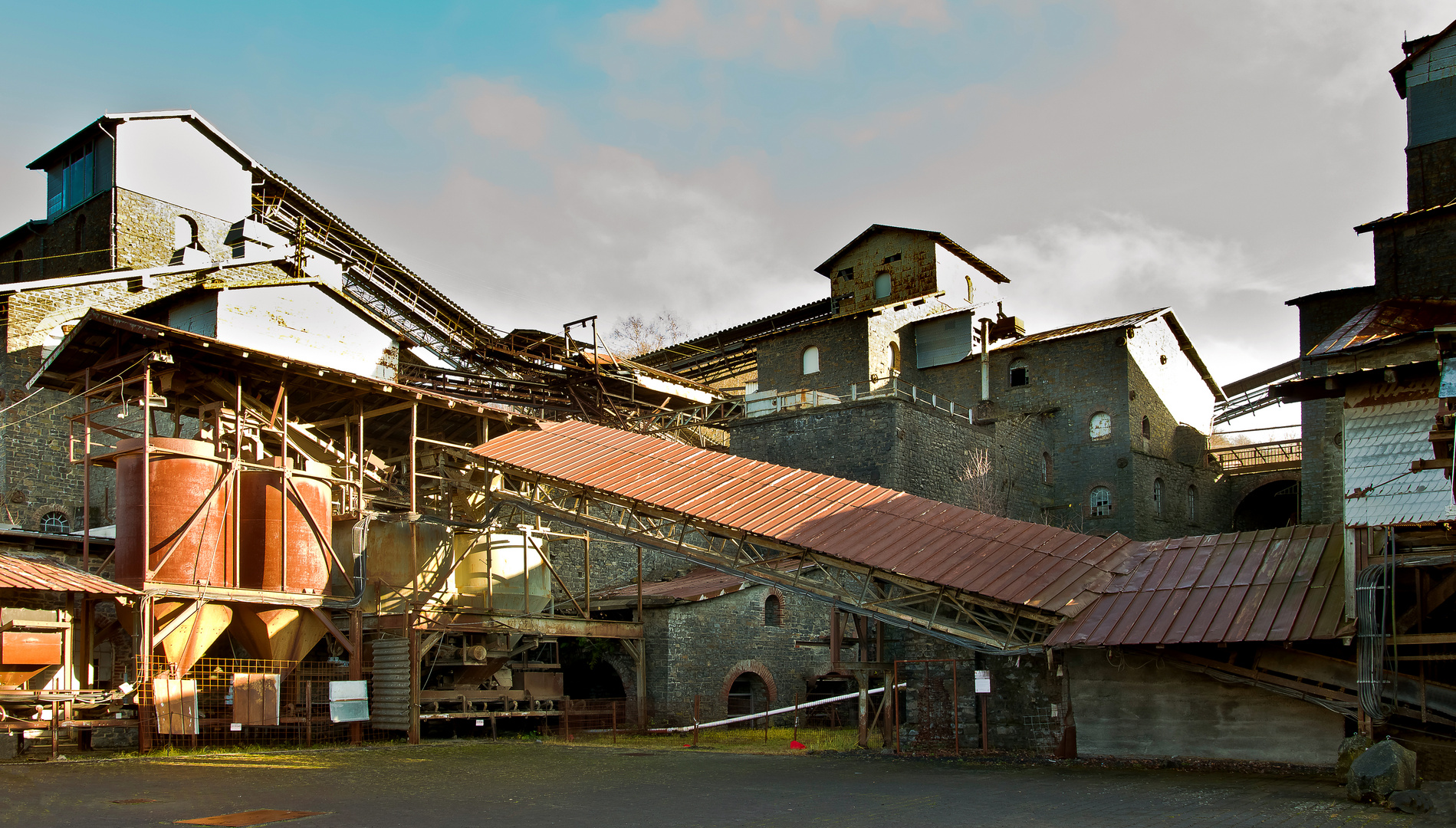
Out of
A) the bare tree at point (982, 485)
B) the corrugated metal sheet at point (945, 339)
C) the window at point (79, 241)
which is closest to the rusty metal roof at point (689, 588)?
the bare tree at point (982, 485)

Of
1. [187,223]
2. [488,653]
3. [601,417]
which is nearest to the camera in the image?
[488,653]

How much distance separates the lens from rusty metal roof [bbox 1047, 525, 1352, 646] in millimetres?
15047

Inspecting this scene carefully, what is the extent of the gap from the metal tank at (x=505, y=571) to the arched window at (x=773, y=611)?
5.88 metres

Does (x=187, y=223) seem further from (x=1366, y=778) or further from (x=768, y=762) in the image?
(x=1366, y=778)

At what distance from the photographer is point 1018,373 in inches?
1539

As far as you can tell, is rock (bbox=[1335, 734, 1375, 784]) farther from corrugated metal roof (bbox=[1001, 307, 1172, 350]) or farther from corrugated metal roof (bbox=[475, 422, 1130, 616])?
corrugated metal roof (bbox=[1001, 307, 1172, 350])

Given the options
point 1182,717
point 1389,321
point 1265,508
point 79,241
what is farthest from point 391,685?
point 1265,508

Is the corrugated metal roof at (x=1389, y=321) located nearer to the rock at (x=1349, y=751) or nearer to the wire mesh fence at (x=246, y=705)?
the rock at (x=1349, y=751)

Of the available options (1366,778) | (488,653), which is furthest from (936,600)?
(488,653)

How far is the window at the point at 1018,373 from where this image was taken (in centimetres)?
3897

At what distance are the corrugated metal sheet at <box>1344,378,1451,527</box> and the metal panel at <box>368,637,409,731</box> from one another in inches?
609

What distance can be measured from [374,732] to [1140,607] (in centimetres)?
1357

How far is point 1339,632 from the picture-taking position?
14.3 m

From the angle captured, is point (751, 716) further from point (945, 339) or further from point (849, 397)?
point (945, 339)
